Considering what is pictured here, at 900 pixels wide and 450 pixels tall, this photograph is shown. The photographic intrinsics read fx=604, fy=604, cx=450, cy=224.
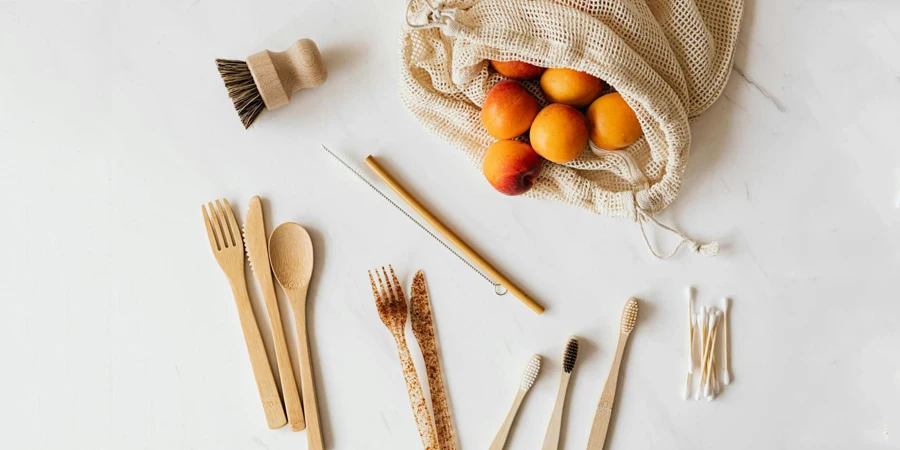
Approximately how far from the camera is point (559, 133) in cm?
79

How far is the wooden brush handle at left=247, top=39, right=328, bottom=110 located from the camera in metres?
0.87

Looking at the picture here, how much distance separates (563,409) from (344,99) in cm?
59

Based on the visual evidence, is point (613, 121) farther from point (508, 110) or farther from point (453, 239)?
point (453, 239)

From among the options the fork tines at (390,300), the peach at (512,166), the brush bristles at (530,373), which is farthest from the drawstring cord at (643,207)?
the fork tines at (390,300)

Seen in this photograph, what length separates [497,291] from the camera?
942 mm

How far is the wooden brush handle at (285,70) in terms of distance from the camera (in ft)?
2.85

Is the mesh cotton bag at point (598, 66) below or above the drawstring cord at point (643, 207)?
above

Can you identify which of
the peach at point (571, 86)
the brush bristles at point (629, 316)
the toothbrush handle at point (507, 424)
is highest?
the peach at point (571, 86)

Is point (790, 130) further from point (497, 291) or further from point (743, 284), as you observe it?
point (497, 291)

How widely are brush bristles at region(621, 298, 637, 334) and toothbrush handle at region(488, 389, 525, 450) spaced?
186 mm

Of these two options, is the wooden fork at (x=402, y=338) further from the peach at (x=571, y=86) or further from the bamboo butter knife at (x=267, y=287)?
the peach at (x=571, y=86)

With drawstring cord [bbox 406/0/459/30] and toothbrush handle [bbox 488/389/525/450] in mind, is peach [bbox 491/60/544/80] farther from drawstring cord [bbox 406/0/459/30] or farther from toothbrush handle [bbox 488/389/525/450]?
toothbrush handle [bbox 488/389/525/450]

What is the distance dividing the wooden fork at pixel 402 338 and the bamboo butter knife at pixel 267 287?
0.52 feet

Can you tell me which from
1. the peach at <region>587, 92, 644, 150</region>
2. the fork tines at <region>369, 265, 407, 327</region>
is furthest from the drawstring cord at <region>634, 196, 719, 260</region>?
the fork tines at <region>369, 265, 407, 327</region>
